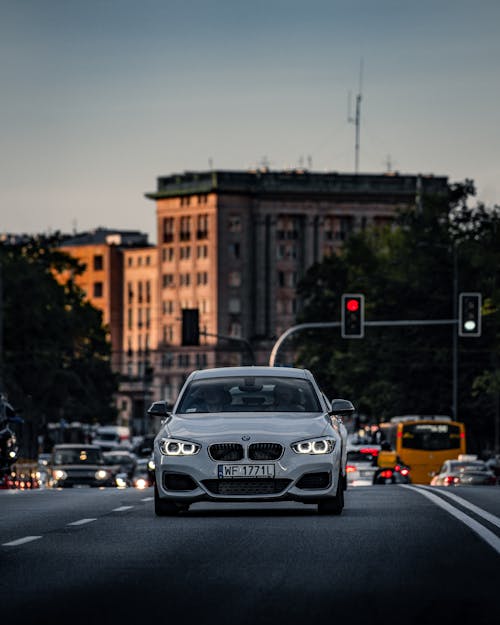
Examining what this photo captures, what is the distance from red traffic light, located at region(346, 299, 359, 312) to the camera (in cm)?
6009

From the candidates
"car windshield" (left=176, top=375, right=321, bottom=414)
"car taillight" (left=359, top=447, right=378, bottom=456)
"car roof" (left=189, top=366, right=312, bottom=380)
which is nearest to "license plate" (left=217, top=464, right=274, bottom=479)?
"car windshield" (left=176, top=375, right=321, bottom=414)

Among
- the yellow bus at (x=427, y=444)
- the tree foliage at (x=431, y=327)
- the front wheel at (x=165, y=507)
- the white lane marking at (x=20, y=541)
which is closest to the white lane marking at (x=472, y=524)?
the front wheel at (x=165, y=507)

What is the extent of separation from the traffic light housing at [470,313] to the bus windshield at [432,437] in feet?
71.7

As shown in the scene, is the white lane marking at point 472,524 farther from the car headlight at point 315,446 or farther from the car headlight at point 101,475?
the car headlight at point 101,475

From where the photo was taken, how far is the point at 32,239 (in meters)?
124

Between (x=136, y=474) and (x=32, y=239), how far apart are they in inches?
1007

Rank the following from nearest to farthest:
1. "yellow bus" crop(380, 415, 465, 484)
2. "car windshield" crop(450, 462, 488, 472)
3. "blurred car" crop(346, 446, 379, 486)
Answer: "car windshield" crop(450, 462, 488, 472), "blurred car" crop(346, 446, 379, 486), "yellow bus" crop(380, 415, 465, 484)

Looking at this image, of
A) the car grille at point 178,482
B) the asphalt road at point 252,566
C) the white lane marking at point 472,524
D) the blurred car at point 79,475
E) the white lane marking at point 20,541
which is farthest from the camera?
the blurred car at point 79,475

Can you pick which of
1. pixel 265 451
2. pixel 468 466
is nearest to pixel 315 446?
pixel 265 451

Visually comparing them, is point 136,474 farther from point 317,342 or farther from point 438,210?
point 317,342

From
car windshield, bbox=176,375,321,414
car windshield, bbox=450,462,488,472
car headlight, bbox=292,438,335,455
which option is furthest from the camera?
car windshield, bbox=450,462,488,472

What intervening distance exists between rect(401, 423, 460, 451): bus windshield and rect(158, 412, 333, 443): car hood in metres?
59.0

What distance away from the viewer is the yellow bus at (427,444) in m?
82.1

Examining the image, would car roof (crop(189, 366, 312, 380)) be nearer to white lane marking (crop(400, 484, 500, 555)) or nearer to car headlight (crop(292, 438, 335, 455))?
car headlight (crop(292, 438, 335, 455))
